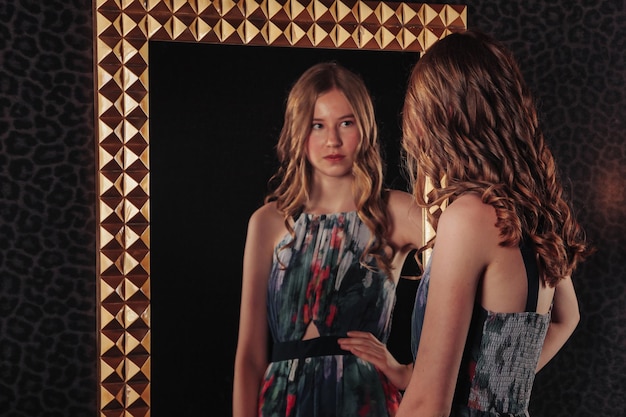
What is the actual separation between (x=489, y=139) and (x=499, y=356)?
0.41 m

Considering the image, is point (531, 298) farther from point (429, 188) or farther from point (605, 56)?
point (605, 56)

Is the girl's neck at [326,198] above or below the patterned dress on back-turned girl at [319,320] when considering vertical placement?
above

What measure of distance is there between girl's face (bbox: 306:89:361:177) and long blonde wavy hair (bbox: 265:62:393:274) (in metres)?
0.02

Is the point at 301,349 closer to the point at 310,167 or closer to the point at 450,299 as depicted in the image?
the point at 310,167

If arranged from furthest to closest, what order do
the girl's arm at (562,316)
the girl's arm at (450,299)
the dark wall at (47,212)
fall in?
the dark wall at (47,212) < the girl's arm at (562,316) < the girl's arm at (450,299)

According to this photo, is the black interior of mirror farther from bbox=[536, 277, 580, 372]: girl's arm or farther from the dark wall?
bbox=[536, 277, 580, 372]: girl's arm

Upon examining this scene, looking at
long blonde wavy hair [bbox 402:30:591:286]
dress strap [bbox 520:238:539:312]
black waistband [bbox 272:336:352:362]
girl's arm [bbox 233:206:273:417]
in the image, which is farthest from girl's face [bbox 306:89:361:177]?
dress strap [bbox 520:238:539:312]

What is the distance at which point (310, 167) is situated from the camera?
6.91 feet

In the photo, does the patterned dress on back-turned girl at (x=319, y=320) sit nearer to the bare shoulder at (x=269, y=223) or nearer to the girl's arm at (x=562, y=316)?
the bare shoulder at (x=269, y=223)

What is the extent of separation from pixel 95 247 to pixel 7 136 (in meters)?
0.37

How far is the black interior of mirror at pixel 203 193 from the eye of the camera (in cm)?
206

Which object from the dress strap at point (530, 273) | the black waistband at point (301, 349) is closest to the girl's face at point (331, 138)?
the black waistband at point (301, 349)

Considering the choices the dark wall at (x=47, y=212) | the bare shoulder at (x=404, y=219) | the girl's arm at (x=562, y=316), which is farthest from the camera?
the bare shoulder at (x=404, y=219)

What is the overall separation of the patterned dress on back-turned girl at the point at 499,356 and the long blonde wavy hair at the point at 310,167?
628mm
